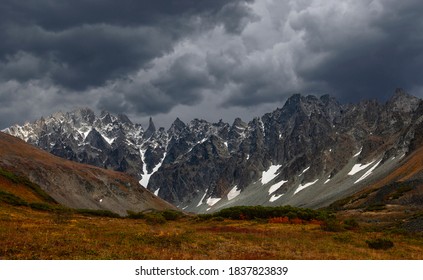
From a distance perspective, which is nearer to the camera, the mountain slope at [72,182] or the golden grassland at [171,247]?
the golden grassland at [171,247]

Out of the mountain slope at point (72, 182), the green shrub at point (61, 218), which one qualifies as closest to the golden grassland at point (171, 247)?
the green shrub at point (61, 218)

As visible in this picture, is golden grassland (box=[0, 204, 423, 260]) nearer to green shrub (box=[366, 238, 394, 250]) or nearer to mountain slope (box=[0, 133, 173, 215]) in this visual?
green shrub (box=[366, 238, 394, 250])

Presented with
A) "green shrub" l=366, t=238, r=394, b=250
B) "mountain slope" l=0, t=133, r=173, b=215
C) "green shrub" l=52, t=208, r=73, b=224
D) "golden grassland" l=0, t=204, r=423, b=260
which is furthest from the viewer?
"mountain slope" l=0, t=133, r=173, b=215

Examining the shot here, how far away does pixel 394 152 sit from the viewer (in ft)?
627

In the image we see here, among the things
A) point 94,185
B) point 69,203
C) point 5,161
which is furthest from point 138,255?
point 94,185

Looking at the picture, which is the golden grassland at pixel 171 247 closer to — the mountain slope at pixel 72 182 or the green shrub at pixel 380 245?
the green shrub at pixel 380 245

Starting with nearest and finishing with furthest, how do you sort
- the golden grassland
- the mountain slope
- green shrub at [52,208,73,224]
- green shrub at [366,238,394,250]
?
the golden grassland < green shrub at [366,238,394,250] < green shrub at [52,208,73,224] < the mountain slope

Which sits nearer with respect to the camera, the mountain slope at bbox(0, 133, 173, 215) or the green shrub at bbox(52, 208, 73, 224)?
the green shrub at bbox(52, 208, 73, 224)

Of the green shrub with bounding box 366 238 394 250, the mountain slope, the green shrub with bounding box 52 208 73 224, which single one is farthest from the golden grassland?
the mountain slope

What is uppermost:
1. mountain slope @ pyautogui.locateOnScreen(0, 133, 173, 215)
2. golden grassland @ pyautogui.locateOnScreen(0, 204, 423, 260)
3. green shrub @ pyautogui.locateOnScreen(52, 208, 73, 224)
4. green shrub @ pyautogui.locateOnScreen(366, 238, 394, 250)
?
mountain slope @ pyautogui.locateOnScreen(0, 133, 173, 215)

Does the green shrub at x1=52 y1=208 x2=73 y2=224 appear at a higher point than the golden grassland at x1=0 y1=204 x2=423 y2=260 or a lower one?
higher

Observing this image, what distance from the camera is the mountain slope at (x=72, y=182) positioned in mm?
146250

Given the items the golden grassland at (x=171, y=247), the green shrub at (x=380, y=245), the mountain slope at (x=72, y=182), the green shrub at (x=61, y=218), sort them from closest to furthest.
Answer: the golden grassland at (x=171, y=247)
the green shrub at (x=380, y=245)
the green shrub at (x=61, y=218)
the mountain slope at (x=72, y=182)

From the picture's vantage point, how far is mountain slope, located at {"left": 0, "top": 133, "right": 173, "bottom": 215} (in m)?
146
